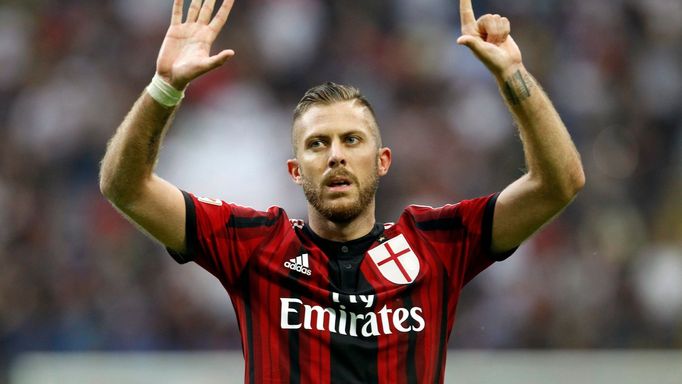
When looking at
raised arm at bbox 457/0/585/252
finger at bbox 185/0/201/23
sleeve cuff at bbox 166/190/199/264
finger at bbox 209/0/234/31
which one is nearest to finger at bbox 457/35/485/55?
raised arm at bbox 457/0/585/252

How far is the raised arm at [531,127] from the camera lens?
14.4ft

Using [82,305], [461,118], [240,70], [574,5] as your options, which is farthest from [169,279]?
[574,5]

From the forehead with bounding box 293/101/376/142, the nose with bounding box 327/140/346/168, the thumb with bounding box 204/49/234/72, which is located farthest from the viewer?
the forehead with bounding box 293/101/376/142

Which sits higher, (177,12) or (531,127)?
(177,12)

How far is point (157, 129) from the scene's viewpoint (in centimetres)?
438

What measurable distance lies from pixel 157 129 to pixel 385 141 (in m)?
6.55

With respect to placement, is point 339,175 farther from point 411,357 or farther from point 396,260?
point 411,357

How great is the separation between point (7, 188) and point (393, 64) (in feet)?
13.1

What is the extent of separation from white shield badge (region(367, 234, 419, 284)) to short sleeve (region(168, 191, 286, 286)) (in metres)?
0.46

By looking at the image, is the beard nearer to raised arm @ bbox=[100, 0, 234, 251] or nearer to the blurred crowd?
raised arm @ bbox=[100, 0, 234, 251]

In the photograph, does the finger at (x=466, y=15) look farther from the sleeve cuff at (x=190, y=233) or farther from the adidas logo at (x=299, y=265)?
the sleeve cuff at (x=190, y=233)

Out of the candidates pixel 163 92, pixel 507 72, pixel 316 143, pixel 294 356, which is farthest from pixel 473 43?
pixel 294 356

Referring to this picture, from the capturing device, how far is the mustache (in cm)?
473

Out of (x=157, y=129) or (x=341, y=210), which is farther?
(x=341, y=210)
